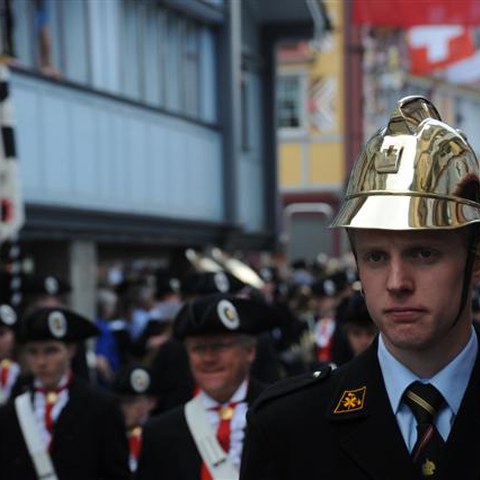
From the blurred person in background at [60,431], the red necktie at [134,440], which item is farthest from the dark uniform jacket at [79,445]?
the red necktie at [134,440]

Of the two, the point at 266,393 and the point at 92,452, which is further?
the point at 92,452

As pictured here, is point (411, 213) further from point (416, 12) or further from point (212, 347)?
point (416, 12)

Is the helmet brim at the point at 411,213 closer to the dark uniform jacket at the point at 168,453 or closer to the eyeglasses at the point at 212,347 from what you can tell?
the dark uniform jacket at the point at 168,453

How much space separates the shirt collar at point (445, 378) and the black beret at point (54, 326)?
3.78 meters

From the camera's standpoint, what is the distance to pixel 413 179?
273cm

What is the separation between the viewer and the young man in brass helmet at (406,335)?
270cm

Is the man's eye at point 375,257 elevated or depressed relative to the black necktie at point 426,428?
elevated

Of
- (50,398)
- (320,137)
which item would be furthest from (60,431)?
(320,137)

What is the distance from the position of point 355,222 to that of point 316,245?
33.5 metres

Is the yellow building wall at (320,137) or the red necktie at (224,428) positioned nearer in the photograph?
the red necktie at (224,428)

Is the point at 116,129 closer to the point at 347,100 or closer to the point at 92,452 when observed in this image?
the point at 92,452

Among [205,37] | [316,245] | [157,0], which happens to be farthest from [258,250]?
[316,245]

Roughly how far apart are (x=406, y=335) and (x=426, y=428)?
213mm

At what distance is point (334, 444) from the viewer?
9.19ft
